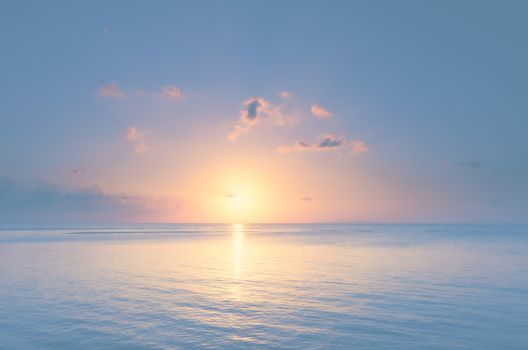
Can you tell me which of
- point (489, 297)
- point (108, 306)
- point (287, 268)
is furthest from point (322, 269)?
point (108, 306)

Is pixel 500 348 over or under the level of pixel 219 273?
under

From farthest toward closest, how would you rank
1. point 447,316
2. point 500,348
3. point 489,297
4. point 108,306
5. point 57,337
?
point 489,297, point 108,306, point 447,316, point 57,337, point 500,348

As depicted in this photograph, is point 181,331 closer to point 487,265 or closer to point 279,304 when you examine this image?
point 279,304

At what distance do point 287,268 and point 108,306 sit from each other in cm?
1892

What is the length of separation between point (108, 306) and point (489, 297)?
22149 millimetres

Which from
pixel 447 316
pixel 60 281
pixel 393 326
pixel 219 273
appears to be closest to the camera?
pixel 393 326

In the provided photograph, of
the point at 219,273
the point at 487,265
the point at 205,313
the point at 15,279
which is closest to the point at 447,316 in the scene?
the point at 205,313

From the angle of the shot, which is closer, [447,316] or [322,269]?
[447,316]

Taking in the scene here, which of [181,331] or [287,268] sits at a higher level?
[287,268]

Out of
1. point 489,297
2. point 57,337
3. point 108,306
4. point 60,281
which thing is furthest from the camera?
point 60,281

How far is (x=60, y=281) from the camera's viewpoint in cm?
2802

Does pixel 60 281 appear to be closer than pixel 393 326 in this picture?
No

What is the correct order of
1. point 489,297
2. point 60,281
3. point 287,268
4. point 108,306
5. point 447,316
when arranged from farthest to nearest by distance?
point 287,268 < point 60,281 < point 489,297 < point 108,306 < point 447,316

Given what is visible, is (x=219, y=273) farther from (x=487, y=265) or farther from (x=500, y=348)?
(x=487, y=265)
